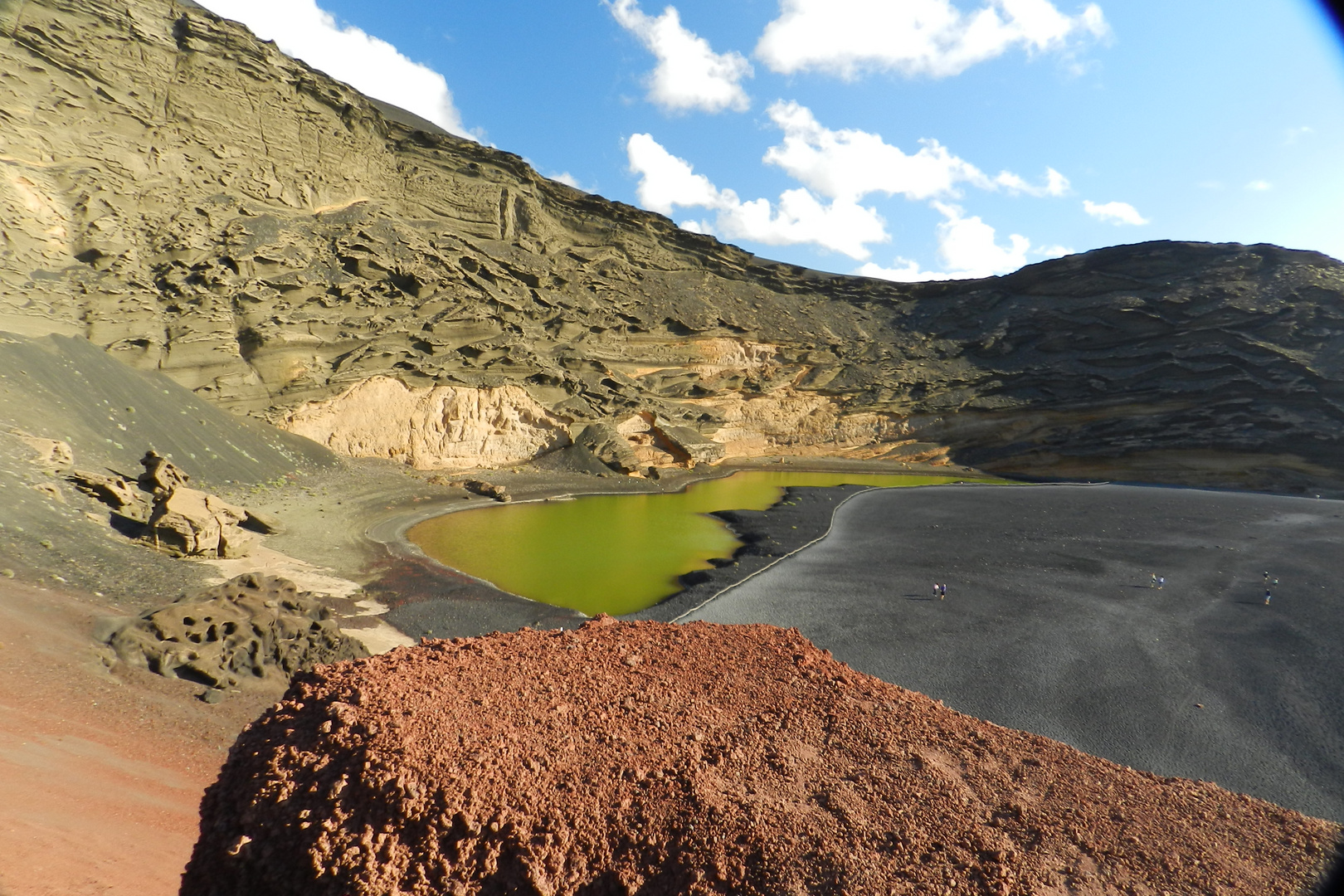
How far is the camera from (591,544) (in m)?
17.1

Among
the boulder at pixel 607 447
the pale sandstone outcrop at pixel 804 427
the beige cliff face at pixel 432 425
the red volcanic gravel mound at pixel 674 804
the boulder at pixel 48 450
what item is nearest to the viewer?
the red volcanic gravel mound at pixel 674 804

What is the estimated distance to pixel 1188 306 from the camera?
33031mm

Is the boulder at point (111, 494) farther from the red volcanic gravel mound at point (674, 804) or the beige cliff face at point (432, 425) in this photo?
the beige cliff face at point (432, 425)

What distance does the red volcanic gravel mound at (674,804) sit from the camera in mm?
2965

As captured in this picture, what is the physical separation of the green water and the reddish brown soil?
6742mm

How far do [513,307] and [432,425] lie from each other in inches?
303

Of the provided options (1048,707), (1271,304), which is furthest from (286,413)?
(1271,304)

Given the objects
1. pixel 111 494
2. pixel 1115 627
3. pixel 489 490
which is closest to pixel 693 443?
pixel 489 490

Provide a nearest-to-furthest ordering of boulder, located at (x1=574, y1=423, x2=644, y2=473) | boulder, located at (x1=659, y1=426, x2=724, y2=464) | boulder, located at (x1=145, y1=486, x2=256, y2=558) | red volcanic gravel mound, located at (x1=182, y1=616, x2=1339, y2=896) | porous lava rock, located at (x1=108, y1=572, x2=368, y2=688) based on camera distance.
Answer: red volcanic gravel mound, located at (x1=182, y1=616, x2=1339, y2=896) < porous lava rock, located at (x1=108, y1=572, x2=368, y2=688) < boulder, located at (x1=145, y1=486, x2=256, y2=558) < boulder, located at (x1=574, y1=423, x2=644, y2=473) < boulder, located at (x1=659, y1=426, x2=724, y2=464)

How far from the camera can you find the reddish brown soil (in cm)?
339

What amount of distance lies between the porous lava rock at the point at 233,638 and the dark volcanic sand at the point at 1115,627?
6208 millimetres

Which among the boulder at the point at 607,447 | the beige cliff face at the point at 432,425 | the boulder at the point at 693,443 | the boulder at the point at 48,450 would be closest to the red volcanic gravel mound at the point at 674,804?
the boulder at the point at 48,450

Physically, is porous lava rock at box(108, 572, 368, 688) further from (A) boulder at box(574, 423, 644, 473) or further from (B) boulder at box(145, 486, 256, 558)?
(A) boulder at box(574, 423, 644, 473)

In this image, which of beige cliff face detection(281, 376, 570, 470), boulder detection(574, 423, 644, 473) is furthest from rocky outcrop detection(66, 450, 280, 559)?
boulder detection(574, 423, 644, 473)
